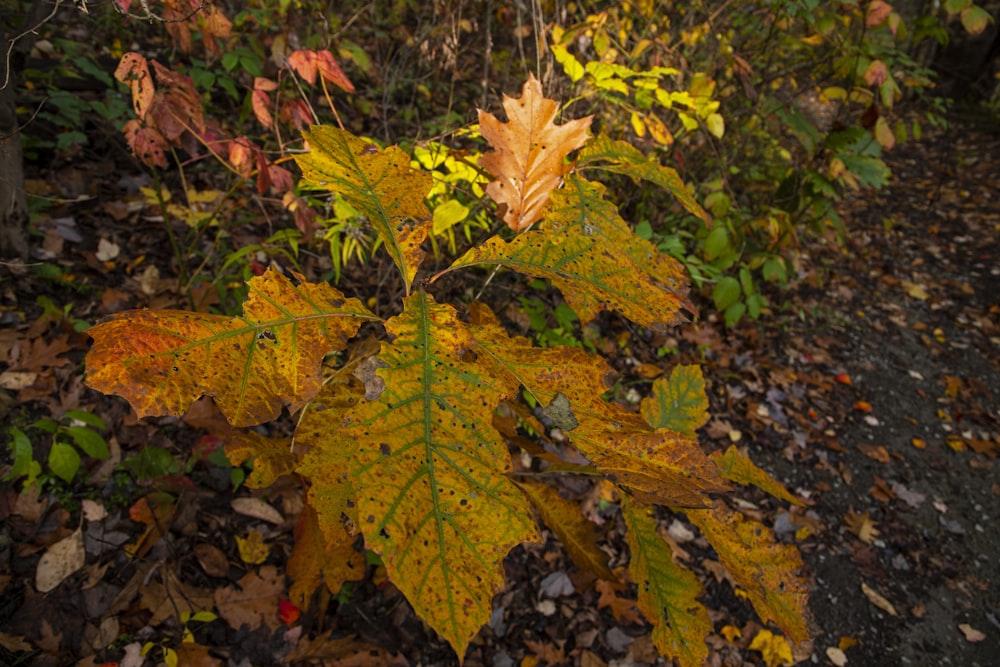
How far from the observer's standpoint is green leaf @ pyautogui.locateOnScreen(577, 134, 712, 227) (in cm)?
110

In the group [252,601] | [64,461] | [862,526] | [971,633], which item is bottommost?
[971,633]

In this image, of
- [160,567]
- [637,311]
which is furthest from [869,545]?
[160,567]

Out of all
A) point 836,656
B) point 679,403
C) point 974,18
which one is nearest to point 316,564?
point 679,403

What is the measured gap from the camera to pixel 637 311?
820mm

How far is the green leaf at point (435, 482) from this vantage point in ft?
1.83

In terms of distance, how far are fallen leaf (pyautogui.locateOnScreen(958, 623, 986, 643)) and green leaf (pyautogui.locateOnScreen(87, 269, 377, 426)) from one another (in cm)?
302

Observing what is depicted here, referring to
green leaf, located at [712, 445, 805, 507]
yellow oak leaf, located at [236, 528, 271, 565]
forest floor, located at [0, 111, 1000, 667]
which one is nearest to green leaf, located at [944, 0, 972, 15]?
forest floor, located at [0, 111, 1000, 667]

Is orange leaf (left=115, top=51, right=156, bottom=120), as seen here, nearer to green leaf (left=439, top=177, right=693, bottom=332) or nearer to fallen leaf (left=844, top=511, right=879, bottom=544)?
green leaf (left=439, top=177, right=693, bottom=332)

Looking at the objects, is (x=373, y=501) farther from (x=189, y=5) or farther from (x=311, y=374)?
(x=189, y=5)

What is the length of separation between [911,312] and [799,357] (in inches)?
65.5

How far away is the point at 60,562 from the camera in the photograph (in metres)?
1.44

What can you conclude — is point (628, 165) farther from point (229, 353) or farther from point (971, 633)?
point (971, 633)

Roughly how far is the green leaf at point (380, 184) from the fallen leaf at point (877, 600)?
2.64 metres

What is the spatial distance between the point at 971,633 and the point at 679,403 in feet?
7.07
